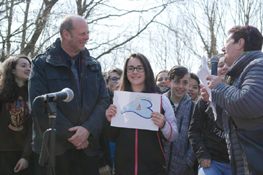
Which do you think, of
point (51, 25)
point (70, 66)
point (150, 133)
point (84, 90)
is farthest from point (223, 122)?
point (51, 25)

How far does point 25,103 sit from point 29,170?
102cm

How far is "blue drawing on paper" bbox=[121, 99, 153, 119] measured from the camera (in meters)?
2.87

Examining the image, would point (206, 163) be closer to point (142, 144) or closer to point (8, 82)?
point (142, 144)

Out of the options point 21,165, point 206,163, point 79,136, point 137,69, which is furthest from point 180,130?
point 21,165

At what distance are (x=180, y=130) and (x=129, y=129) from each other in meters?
1.11

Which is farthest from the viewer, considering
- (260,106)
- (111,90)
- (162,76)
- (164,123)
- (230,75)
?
(162,76)

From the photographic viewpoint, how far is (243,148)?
2.23 m

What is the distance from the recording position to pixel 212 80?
8.07ft

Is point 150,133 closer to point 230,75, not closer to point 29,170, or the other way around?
point 230,75

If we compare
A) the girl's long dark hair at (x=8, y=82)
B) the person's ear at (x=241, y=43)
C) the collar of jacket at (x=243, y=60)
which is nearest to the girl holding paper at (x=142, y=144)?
the collar of jacket at (x=243, y=60)

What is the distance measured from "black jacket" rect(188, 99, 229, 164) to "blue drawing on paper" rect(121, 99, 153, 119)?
729 mm

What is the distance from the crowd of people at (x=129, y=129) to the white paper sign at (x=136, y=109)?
7 centimetres

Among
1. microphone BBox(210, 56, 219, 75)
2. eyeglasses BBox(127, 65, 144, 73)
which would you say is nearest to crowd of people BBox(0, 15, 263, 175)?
eyeglasses BBox(127, 65, 144, 73)

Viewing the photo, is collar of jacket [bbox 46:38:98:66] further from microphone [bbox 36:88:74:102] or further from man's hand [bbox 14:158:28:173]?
man's hand [bbox 14:158:28:173]
